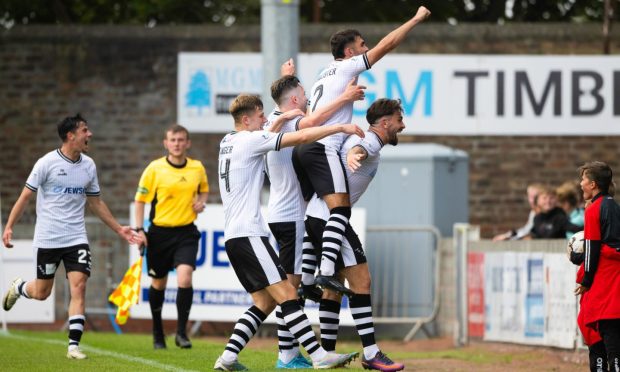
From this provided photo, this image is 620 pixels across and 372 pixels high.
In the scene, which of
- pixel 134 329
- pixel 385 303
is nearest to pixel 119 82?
pixel 134 329

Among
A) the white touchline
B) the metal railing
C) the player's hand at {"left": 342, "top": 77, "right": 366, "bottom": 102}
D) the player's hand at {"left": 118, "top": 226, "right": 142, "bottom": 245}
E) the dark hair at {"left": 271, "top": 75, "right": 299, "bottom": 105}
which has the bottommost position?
the white touchline

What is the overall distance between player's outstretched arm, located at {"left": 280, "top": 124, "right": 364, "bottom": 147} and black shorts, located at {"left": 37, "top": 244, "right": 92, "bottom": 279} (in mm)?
3293

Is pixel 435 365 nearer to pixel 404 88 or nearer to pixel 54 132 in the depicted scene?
pixel 404 88

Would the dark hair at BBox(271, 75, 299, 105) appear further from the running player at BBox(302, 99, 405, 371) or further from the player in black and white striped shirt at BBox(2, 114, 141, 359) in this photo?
the player in black and white striped shirt at BBox(2, 114, 141, 359)

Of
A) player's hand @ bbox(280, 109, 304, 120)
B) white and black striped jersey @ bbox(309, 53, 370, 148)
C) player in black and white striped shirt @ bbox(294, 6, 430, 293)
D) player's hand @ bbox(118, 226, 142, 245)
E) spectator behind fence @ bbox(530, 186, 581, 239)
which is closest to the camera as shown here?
player in black and white striped shirt @ bbox(294, 6, 430, 293)

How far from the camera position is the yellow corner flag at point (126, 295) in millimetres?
14297

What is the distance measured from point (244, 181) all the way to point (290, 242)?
0.99 meters

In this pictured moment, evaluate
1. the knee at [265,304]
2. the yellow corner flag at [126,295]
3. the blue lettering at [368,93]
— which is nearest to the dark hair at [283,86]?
the knee at [265,304]

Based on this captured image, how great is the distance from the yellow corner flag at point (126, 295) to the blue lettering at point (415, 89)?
27.5ft

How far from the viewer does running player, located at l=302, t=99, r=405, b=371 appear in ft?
35.4

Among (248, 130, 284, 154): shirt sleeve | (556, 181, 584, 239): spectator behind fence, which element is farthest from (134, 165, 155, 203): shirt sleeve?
(556, 181, 584, 239): spectator behind fence

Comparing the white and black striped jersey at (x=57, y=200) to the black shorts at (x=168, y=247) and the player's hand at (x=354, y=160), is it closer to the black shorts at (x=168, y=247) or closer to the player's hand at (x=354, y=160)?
the black shorts at (x=168, y=247)

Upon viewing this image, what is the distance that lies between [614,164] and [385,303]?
564 centimetres

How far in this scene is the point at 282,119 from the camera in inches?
425
